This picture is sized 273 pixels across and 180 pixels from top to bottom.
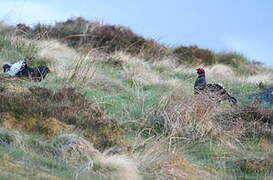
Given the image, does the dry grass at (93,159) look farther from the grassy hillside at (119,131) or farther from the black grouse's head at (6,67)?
the black grouse's head at (6,67)

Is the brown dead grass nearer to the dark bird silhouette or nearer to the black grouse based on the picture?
the dark bird silhouette

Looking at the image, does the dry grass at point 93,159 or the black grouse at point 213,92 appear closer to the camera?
the dry grass at point 93,159

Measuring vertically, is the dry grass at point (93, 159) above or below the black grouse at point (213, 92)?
below

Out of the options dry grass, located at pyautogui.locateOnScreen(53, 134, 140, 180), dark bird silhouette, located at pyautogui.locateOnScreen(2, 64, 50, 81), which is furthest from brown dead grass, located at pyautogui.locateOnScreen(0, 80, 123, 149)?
dark bird silhouette, located at pyautogui.locateOnScreen(2, 64, 50, 81)

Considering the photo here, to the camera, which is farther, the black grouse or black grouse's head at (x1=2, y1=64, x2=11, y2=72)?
black grouse's head at (x1=2, y1=64, x2=11, y2=72)

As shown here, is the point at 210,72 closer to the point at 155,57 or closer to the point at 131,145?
the point at 155,57

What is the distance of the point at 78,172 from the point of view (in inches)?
268

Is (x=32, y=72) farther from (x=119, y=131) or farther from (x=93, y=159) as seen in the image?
(x=93, y=159)

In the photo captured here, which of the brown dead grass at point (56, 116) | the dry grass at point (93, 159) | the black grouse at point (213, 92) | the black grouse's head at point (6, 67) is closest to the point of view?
the dry grass at point (93, 159)

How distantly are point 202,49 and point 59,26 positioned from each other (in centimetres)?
475

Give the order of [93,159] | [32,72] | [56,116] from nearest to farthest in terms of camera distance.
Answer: [93,159], [56,116], [32,72]

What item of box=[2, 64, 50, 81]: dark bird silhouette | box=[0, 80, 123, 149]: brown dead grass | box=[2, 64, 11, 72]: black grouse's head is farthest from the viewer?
box=[2, 64, 11, 72]: black grouse's head

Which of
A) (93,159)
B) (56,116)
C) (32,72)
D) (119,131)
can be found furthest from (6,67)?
(93,159)

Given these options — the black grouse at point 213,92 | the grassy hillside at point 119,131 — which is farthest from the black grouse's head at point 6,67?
the black grouse at point 213,92
